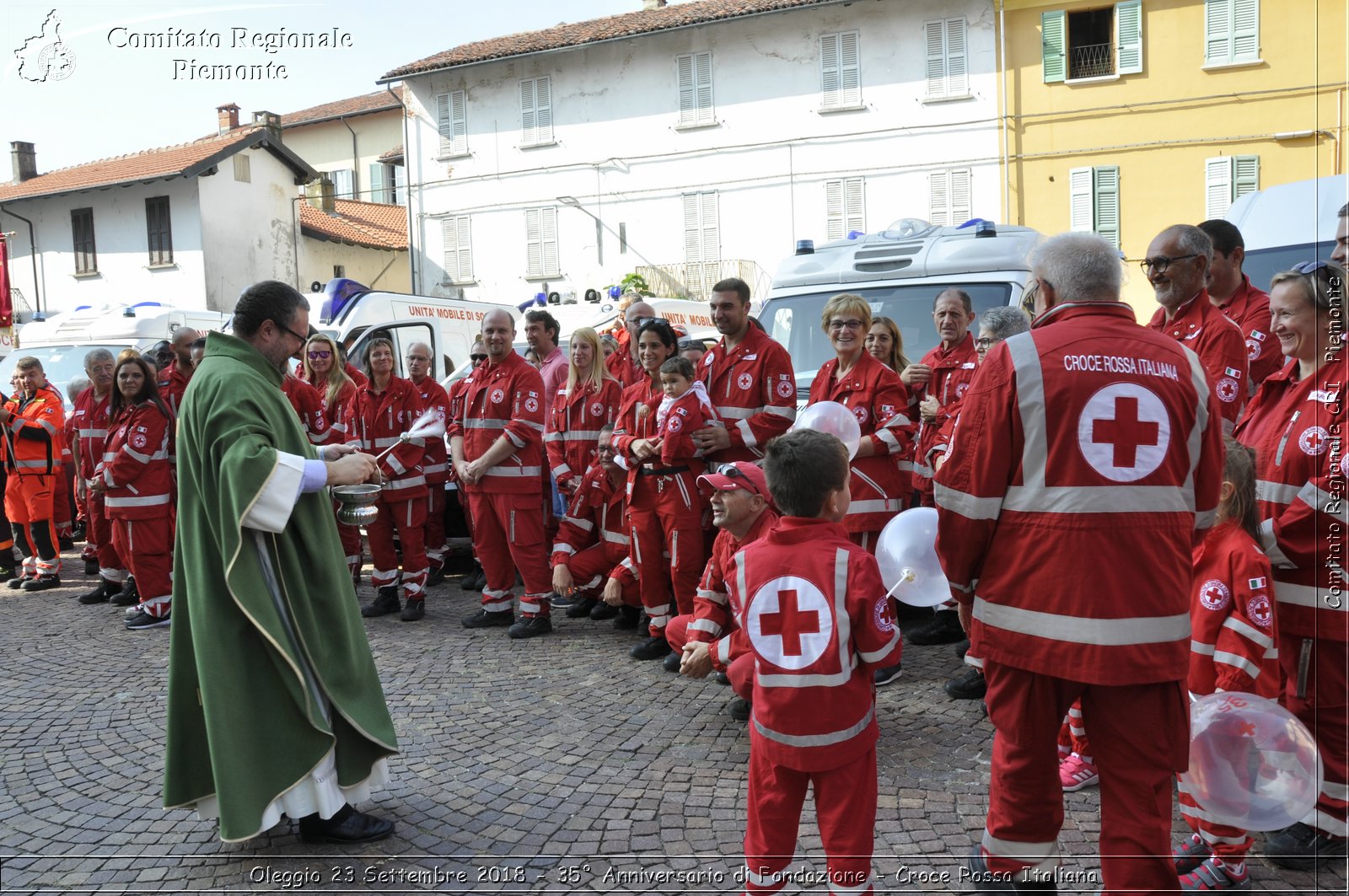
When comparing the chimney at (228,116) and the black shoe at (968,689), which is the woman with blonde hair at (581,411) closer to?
the black shoe at (968,689)

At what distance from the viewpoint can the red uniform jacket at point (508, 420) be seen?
7441 mm

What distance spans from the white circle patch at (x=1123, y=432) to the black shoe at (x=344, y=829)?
10.1 feet

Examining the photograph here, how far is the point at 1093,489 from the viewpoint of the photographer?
9.86 feet

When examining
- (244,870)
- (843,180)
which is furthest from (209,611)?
(843,180)

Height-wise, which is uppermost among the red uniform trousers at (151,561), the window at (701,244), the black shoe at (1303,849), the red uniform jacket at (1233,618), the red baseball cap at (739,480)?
the window at (701,244)

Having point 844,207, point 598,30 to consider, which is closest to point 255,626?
point 844,207

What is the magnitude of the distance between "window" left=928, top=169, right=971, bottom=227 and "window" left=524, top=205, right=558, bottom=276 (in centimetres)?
1018

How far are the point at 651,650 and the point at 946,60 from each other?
21166 mm

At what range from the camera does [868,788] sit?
10.2 feet

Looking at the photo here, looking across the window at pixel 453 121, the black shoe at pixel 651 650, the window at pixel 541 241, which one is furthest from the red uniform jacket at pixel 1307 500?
the window at pixel 453 121

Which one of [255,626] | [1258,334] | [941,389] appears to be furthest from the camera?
[941,389]

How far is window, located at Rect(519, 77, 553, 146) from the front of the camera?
91.8 feet

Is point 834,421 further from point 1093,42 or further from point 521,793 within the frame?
point 1093,42

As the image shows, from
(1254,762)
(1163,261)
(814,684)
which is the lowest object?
(1254,762)
